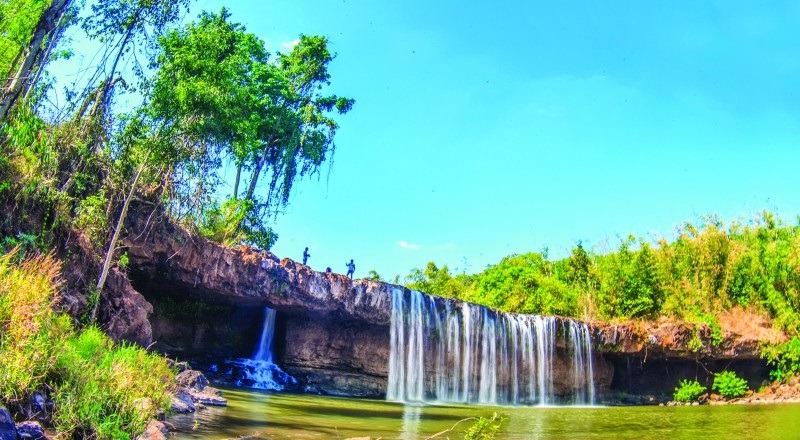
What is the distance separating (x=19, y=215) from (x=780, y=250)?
3449 cm

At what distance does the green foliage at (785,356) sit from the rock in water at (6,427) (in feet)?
101

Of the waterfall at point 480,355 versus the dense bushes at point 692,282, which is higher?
the dense bushes at point 692,282

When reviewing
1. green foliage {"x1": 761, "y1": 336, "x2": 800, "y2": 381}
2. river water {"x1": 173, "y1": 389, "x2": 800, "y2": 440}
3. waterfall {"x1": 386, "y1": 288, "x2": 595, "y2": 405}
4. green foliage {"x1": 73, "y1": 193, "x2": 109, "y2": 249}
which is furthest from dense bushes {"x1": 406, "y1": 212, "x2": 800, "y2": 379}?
green foliage {"x1": 73, "y1": 193, "x2": 109, "y2": 249}

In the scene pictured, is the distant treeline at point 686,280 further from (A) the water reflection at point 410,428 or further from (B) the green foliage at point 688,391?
(A) the water reflection at point 410,428

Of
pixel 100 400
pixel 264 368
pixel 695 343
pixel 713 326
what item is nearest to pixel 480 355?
pixel 264 368

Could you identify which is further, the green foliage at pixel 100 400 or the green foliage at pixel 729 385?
the green foliage at pixel 729 385

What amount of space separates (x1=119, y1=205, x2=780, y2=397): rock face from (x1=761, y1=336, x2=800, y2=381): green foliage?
67 cm

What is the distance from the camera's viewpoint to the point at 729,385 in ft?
88.9

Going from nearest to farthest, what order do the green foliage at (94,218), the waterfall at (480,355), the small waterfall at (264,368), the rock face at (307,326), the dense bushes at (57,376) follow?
1. the dense bushes at (57,376)
2. the green foliage at (94,218)
3. the rock face at (307,326)
4. the small waterfall at (264,368)
5. the waterfall at (480,355)

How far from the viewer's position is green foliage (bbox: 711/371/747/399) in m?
27.0

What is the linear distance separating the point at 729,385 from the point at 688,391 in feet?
7.14

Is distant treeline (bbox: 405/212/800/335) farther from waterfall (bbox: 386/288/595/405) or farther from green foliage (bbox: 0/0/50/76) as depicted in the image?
green foliage (bbox: 0/0/50/76)

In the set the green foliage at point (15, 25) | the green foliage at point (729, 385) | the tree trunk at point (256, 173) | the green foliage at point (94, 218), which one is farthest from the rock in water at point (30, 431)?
the green foliage at point (729, 385)

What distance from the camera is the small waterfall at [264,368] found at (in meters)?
20.8
